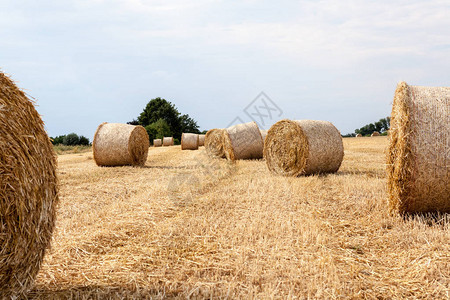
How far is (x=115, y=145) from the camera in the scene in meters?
12.2

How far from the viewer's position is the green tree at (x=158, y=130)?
42156 mm

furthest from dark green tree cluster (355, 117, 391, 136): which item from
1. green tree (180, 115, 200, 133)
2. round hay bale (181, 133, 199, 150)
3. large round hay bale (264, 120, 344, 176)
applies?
large round hay bale (264, 120, 344, 176)

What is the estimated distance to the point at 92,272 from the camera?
354 cm

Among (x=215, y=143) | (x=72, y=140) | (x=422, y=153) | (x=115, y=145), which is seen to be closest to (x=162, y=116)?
(x=72, y=140)

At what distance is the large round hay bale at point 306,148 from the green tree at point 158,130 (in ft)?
106

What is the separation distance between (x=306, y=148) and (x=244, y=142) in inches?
199

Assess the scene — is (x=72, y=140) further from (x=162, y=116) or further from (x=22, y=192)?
(x=22, y=192)

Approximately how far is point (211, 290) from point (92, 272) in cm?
126

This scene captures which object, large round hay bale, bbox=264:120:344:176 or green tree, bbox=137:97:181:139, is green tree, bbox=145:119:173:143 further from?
large round hay bale, bbox=264:120:344:176

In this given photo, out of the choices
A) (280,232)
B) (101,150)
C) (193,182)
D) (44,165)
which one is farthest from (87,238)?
(101,150)

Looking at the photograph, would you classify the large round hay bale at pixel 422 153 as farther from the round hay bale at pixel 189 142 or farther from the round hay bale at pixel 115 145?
the round hay bale at pixel 189 142

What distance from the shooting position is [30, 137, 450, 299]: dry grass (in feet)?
10.5

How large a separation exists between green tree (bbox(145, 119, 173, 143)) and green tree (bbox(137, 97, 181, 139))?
2602 millimetres

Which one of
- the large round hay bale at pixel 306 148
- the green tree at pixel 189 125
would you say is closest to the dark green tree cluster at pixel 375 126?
the green tree at pixel 189 125
